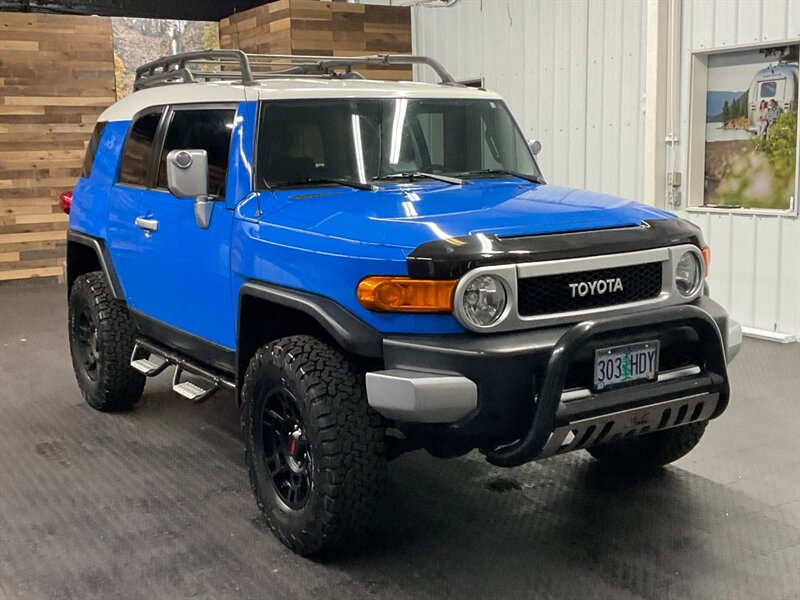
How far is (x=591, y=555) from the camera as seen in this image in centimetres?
346

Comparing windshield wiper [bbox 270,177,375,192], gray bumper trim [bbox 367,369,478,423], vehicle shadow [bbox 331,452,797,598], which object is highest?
windshield wiper [bbox 270,177,375,192]

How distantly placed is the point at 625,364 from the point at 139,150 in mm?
2978

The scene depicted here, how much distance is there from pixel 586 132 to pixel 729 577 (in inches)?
219

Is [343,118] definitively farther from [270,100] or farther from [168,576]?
[168,576]

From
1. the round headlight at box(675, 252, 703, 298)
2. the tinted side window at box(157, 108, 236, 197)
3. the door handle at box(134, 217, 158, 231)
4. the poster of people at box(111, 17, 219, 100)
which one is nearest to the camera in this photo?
the round headlight at box(675, 252, 703, 298)

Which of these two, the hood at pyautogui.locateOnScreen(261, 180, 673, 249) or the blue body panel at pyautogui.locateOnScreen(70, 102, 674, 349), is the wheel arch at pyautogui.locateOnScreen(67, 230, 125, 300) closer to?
the blue body panel at pyautogui.locateOnScreen(70, 102, 674, 349)

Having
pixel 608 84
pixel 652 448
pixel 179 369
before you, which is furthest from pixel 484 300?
pixel 608 84

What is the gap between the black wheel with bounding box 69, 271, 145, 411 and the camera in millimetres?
5223

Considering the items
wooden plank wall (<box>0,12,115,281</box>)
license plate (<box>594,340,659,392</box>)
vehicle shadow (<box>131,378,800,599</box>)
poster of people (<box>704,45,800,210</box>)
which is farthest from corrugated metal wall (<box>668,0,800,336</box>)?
wooden plank wall (<box>0,12,115,281</box>)

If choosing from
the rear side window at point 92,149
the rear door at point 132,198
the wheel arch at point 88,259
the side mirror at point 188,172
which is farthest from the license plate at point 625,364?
the rear side window at point 92,149

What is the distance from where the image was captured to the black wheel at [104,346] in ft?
17.1

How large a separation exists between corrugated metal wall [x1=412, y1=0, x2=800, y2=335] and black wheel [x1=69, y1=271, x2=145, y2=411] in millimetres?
4538

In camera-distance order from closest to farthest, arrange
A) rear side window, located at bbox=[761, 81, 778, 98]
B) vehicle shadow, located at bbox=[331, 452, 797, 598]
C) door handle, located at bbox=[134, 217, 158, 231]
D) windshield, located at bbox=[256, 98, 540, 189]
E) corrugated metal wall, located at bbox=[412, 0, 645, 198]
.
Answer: vehicle shadow, located at bbox=[331, 452, 797, 598], windshield, located at bbox=[256, 98, 540, 189], door handle, located at bbox=[134, 217, 158, 231], rear side window, located at bbox=[761, 81, 778, 98], corrugated metal wall, located at bbox=[412, 0, 645, 198]

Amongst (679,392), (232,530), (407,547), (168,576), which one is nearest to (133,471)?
(232,530)
